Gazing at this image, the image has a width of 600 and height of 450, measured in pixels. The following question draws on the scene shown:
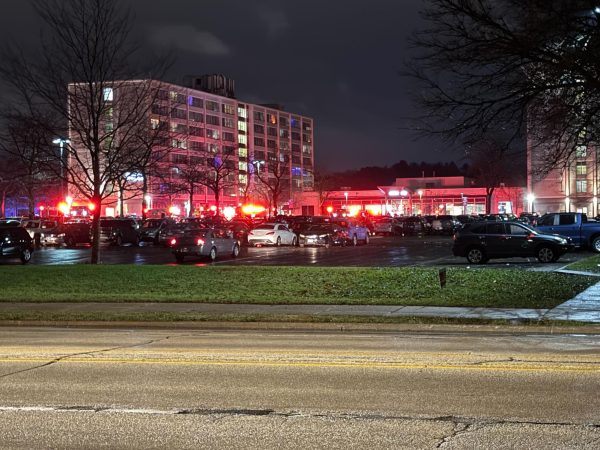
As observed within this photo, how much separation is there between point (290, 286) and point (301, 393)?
1119cm

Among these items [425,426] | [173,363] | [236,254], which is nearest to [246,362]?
[173,363]

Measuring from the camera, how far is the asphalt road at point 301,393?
5.88 m

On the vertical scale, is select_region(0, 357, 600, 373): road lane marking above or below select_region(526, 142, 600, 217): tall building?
below

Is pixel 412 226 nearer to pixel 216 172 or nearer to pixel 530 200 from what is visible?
pixel 216 172

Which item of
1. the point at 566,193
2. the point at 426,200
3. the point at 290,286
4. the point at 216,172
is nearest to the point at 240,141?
the point at 426,200

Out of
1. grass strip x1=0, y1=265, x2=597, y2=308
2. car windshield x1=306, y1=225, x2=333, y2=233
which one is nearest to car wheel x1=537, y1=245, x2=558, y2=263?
grass strip x1=0, y1=265, x2=597, y2=308

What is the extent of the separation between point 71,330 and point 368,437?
926 centimetres

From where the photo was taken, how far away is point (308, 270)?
66.6 feet

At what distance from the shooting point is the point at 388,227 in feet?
205

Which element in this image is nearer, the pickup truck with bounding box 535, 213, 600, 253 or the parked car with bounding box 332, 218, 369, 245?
the pickup truck with bounding box 535, 213, 600, 253

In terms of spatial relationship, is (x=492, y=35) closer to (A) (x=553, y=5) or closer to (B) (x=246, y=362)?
(A) (x=553, y=5)

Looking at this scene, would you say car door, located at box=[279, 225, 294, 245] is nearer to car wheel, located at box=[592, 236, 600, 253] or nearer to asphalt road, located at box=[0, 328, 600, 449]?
car wheel, located at box=[592, 236, 600, 253]

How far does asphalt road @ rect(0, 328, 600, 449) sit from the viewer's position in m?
5.88

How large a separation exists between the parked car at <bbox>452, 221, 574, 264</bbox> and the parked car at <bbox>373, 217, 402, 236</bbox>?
34732mm
